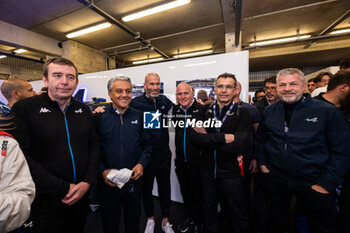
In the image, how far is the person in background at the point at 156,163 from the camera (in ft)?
6.97

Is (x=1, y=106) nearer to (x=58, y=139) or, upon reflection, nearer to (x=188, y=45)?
(x=58, y=139)

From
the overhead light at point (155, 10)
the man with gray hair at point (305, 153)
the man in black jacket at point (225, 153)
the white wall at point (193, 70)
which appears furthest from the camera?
the overhead light at point (155, 10)

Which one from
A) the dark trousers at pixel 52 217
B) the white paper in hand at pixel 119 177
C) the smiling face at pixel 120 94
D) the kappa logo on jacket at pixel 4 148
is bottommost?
the dark trousers at pixel 52 217

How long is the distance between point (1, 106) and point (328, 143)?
8.60 ft

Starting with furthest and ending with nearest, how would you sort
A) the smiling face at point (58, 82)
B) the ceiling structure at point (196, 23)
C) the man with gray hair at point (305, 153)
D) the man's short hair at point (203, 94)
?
the ceiling structure at point (196, 23) → the man's short hair at point (203, 94) → the man with gray hair at point (305, 153) → the smiling face at point (58, 82)

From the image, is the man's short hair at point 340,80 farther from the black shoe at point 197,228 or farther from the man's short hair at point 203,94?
the black shoe at point 197,228

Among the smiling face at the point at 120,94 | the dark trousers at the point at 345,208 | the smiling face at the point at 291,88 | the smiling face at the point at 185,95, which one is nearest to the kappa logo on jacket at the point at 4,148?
the smiling face at the point at 120,94

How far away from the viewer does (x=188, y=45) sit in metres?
6.96

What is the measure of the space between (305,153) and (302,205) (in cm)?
57

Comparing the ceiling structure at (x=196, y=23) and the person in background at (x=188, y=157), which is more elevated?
the ceiling structure at (x=196, y=23)

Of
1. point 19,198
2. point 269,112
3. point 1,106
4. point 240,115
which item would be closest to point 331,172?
point 269,112

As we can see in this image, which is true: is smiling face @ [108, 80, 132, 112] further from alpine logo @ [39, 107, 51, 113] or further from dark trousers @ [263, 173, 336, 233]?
dark trousers @ [263, 173, 336, 233]

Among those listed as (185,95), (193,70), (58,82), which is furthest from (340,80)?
(58,82)

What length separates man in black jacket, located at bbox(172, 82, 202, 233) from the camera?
2.12 m
